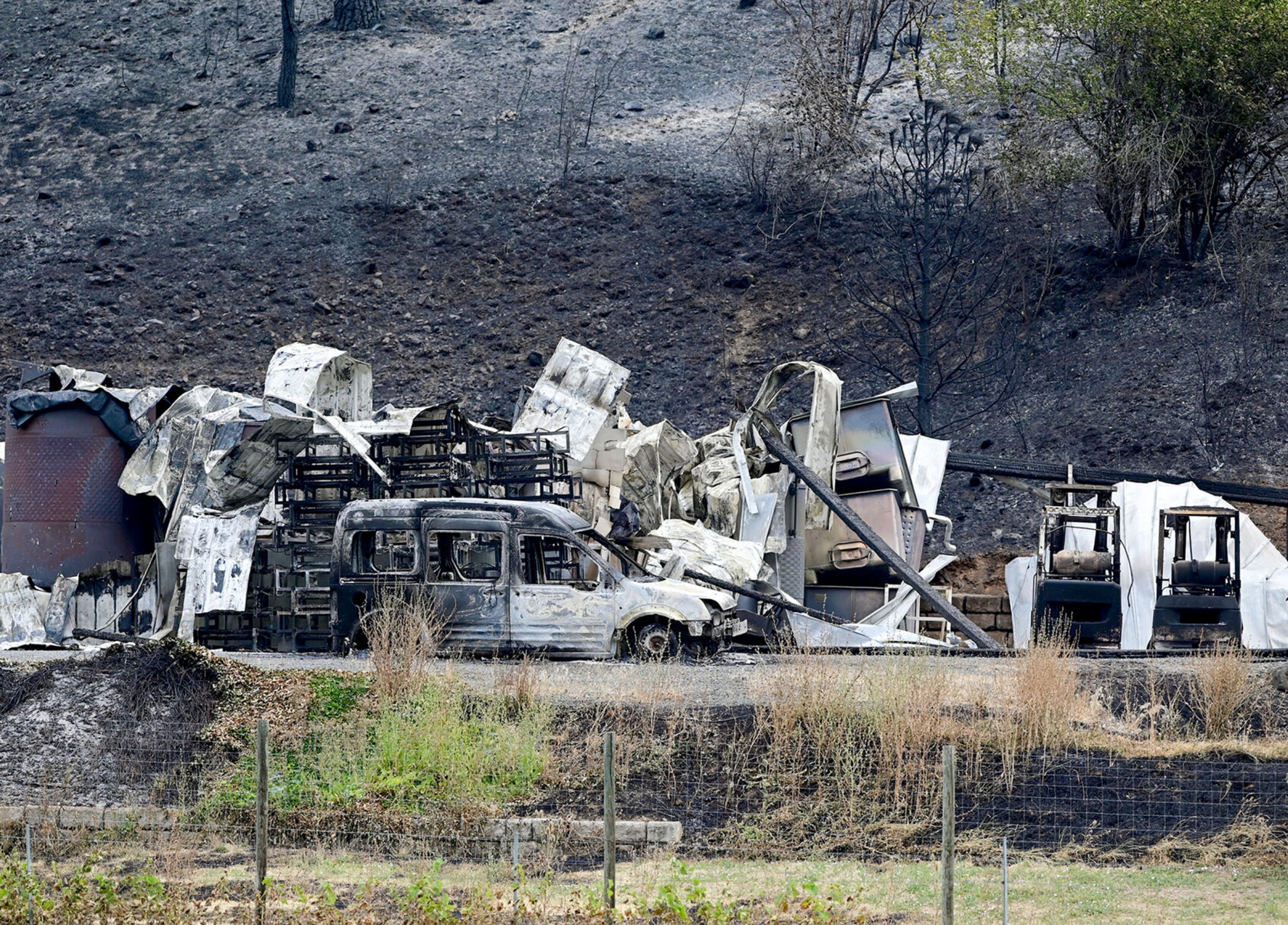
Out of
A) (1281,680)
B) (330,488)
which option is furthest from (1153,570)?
(330,488)

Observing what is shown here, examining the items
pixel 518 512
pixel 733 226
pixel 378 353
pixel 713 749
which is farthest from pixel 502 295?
pixel 713 749

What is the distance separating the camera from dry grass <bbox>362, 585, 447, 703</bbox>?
1202 centimetres

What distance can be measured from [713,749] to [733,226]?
27.5m

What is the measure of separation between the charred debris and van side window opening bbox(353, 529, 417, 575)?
24 millimetres

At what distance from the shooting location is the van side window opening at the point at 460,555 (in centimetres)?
1554

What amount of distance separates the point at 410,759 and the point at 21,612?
9346 millimetres

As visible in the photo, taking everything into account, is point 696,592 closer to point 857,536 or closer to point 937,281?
point 857,536

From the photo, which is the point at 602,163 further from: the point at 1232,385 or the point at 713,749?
the point at 713,749

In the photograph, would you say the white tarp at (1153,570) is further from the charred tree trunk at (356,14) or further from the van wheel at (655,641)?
the charred tree trunk at (356,14)

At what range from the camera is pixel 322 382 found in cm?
2000

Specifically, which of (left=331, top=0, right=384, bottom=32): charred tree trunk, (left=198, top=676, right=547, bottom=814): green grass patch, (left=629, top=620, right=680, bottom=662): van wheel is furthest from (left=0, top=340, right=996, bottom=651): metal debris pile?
(left=331, top=0, right=384, bottom=32): charred tree trunk

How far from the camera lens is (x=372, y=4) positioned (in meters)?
49.1

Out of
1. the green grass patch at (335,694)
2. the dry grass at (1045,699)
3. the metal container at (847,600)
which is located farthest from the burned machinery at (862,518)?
the green grass patch at (335,694)

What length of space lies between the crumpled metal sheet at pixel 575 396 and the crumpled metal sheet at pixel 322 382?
2.15 m
